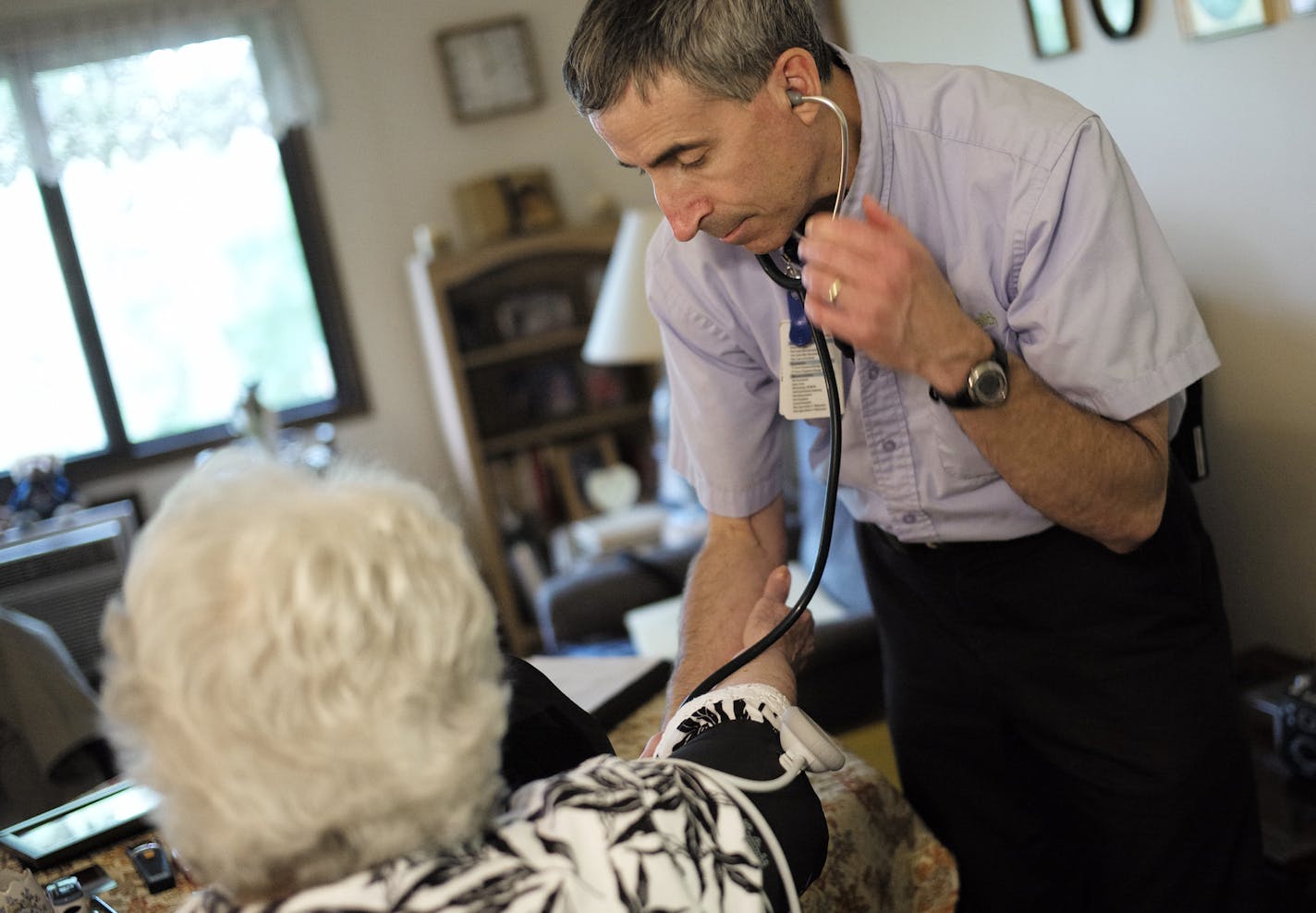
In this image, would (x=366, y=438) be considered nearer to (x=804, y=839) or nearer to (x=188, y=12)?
(x=188, y=12)

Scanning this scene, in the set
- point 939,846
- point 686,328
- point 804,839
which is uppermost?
point 686,328

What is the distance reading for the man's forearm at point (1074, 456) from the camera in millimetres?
1021

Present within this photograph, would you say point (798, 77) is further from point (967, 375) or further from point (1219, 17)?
point (1219, 17)

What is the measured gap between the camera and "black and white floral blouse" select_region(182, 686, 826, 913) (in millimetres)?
688

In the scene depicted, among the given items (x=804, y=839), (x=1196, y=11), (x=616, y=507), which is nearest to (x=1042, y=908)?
(x=804, y=839)

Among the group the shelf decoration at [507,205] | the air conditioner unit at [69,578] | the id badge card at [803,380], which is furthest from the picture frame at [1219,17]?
the air conditioner unit at [69,578]

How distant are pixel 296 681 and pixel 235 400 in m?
3.83

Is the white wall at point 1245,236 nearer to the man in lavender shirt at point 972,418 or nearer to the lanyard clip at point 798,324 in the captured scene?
the man in lavender shirt at point 972,418

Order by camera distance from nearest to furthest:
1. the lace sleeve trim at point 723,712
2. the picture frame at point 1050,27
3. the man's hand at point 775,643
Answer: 1. the lace sleeve trim at point 723,712
2. the man's hand at point 775,643
3. the picture frame at point 1050,27

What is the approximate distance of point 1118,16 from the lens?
5.49ft

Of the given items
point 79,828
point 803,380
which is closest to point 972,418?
point 803,380

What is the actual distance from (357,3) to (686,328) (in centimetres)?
333

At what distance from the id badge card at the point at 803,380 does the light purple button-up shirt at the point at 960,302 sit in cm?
3

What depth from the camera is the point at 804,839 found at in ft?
2.90
